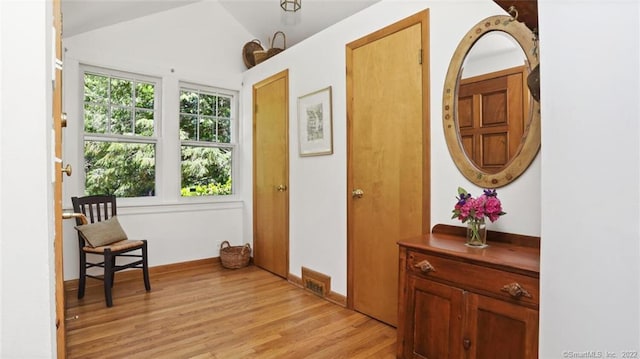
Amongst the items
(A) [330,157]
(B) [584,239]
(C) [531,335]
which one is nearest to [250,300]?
(A) [330,157]

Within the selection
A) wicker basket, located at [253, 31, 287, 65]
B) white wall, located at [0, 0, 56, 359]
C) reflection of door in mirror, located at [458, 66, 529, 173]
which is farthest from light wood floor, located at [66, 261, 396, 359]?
wicker basket, located at [253, 31, 287, 65]

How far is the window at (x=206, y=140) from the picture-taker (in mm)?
4000

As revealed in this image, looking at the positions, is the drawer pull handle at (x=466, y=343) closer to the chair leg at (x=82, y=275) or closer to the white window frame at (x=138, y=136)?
the chair leg at (x=82, y=275)

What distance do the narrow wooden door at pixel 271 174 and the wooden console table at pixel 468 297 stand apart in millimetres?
1861

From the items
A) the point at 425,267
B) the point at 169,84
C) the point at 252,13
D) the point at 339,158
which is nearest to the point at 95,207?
the point at 169,84

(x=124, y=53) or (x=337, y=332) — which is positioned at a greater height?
(x=124, y=53)

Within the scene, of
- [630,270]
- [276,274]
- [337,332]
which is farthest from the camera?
[276,274]

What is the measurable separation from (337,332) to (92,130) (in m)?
3.10

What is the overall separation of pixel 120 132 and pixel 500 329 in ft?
12.4

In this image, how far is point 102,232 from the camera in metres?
2.97

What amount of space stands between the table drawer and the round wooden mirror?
21.3 inches

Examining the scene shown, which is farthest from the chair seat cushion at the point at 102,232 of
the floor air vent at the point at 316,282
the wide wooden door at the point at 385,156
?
the wide wooden door at the point at 385,156

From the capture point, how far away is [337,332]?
2.31m

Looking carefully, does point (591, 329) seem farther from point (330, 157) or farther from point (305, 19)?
point (305, 19)
